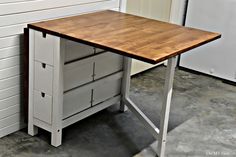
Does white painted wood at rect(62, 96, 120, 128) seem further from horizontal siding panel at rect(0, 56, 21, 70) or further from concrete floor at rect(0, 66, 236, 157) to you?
horizontal siding panel at rect(0, 56, 21, 70)

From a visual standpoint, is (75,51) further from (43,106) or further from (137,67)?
(137,67)

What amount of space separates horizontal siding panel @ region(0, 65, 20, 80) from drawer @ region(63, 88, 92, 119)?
0.38m

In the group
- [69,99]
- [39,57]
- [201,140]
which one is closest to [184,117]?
[201,140]

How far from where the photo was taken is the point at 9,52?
8.87 feet

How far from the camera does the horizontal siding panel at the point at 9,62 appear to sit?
268 cm

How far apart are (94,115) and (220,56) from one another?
5.55 ft

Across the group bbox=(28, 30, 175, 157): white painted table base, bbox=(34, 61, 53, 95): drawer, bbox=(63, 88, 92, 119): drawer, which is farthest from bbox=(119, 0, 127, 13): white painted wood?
bbox=(34, 61, 53, 95): drawer

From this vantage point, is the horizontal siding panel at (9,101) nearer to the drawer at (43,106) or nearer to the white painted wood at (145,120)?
the drawer at (43,106)

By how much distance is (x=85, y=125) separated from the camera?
10.3 ft

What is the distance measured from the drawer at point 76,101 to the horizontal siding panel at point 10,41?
0.49 m

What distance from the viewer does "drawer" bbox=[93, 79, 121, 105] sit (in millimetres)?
3111

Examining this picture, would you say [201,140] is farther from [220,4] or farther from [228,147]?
[220,4]

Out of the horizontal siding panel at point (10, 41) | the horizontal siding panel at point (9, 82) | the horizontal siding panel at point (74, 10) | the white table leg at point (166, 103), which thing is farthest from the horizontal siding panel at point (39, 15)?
the white table leg at point (166, 103)

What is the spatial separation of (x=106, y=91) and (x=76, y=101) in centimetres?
36
